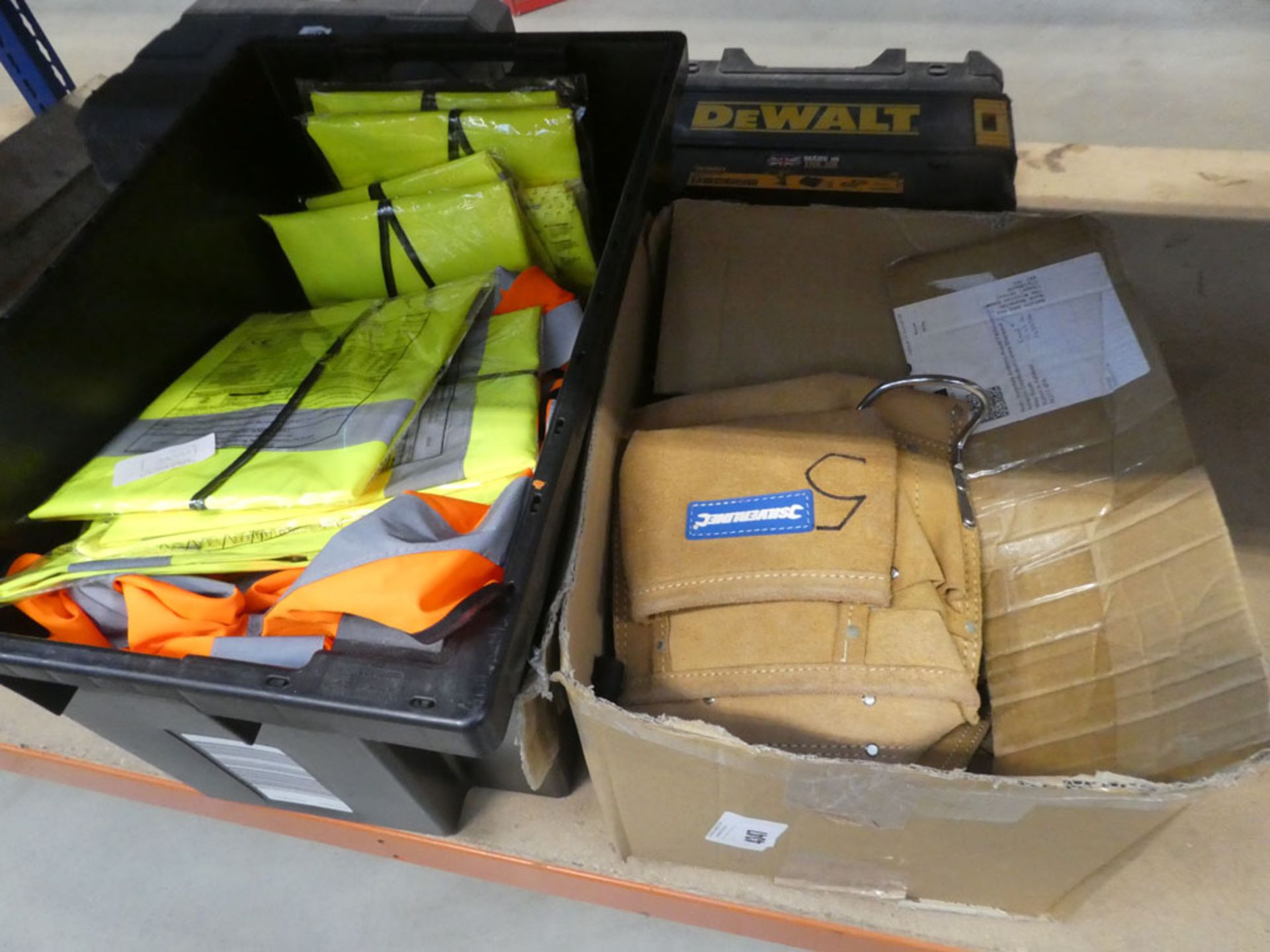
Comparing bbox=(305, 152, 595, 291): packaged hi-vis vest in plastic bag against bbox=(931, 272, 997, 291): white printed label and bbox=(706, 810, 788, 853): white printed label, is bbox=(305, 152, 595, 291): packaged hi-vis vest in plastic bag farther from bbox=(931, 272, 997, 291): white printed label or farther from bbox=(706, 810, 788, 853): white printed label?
bbox=(706, 810, 788, 853): white printed label

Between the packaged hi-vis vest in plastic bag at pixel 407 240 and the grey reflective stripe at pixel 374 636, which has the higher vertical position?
the packaged hi-vis vest in plastic bag at pixel 407 240

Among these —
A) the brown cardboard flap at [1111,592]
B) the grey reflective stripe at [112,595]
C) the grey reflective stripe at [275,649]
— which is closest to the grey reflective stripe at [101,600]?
the grey reflective stripe at [112,595]

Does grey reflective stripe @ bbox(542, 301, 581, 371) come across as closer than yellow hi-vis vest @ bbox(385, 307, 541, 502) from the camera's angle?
No

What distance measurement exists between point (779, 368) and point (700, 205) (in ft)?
0.64

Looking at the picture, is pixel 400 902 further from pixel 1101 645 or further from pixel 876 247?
pixel 876 247

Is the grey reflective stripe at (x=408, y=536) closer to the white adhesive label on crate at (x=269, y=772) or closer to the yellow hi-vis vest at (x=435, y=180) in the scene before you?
the white adhesive label on crate at (x=269, y=772)

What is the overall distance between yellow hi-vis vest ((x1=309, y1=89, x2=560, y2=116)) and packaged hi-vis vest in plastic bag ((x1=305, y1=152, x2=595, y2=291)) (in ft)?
0.18

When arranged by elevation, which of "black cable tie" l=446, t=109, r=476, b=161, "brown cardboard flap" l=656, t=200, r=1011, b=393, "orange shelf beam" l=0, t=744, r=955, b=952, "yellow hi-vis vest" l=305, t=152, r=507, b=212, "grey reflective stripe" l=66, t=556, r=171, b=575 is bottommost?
"orange shelf beam" l=0, t=744, r=955, b=952

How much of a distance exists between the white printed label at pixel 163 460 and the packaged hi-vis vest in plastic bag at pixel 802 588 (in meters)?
0.30

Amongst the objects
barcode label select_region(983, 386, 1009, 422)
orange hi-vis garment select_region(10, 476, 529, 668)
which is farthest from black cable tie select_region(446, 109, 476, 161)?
barcode label select_region(983, 386, 1009, 422)

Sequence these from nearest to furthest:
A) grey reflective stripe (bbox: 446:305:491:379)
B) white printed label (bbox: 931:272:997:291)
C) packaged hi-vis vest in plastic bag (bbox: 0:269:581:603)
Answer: packaged hi-vis vest in plastic bag (bbox: 0:269:581:603), grey reflective stripe (bbox: 446:305:491:379), white printed label (bbox: 931:272:997:291)

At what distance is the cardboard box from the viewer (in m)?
0.43

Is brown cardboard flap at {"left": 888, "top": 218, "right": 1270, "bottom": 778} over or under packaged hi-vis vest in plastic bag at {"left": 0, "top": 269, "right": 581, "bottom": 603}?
under

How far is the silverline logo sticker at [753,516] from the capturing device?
0.56 metres
